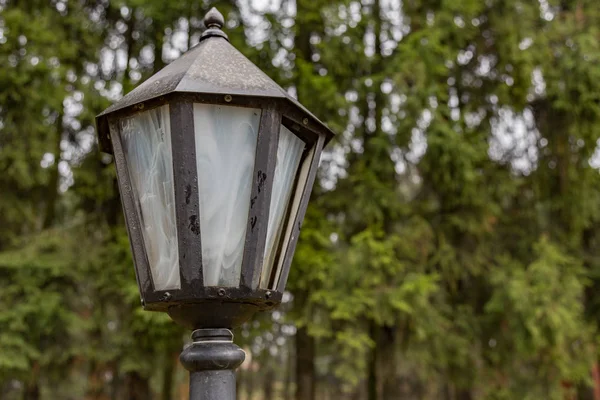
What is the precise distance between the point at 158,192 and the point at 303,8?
24.3ft

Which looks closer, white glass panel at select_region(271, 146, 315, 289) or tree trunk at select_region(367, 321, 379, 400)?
white glass panel at select_region(271, 146, 315, 289)

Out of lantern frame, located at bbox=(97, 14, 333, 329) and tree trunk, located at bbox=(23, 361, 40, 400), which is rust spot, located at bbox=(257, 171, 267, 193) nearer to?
lantern frame, located at bbox=(97, 14, 333, 329)

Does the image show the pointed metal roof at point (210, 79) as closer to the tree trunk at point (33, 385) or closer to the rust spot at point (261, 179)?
the rust spot at point (261, 179)

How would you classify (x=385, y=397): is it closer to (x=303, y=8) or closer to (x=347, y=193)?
(x=347, y=193)

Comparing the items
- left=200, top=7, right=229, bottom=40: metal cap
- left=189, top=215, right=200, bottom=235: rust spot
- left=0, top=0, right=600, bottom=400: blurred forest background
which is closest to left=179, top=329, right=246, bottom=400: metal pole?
left=189, top=215, right=200, bottom=235: rust spot

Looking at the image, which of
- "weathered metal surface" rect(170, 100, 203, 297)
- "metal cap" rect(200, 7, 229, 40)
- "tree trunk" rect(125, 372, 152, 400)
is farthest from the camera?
"tree trunk" rect(125, 372, 152, 400)

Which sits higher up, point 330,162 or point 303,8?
point 303,8

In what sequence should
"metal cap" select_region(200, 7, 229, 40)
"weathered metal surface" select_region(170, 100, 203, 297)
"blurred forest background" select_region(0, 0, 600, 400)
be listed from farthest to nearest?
"blurred forest background" select_region(0, 0, 600, 400)
"metal cap" select_region(200, 7, 229, 40)
"weathered metal surface" select_region(170, 100, 203, 297)

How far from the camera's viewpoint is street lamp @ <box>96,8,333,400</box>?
1600 mm

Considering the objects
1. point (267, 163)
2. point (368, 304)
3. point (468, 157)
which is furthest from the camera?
point (468, 157)

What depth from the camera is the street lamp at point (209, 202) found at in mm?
1600

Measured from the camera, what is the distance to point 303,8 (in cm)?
861

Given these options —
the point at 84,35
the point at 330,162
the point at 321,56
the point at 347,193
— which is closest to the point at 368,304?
the point at 347,193

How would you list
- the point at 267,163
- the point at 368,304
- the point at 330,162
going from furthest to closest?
the point at 330,162, the point at 368,304, the point at 267,163
